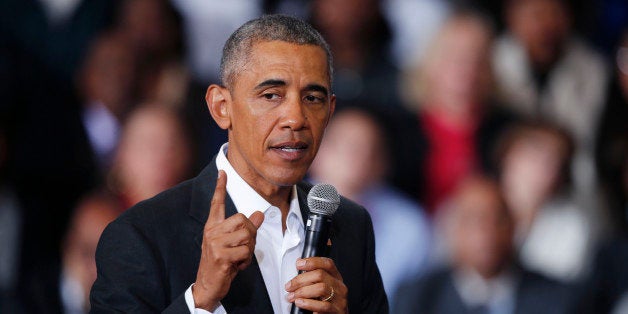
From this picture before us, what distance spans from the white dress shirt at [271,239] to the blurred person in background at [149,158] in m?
2.66

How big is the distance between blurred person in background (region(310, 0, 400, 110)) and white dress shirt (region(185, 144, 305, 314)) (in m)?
2.83

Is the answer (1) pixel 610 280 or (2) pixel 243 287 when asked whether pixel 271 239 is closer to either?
(2) pixel 243 287

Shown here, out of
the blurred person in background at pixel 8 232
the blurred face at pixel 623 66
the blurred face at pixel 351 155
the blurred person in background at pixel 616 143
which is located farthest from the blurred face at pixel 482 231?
the blurred person in background at pixel 8 232

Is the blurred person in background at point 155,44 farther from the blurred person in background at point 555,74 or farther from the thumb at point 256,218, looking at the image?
the thumb at point 256,218

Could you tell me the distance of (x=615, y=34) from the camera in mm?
5188

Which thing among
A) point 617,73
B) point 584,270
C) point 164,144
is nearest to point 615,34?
point 617,73

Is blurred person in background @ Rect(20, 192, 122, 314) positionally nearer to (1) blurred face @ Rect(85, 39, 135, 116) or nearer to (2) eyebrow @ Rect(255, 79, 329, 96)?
(1) blurred face @ Rect(85, 39, 135, 116)

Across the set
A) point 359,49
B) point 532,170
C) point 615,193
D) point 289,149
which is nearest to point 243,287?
point 289,149

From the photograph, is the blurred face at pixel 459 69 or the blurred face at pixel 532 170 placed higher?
the blurred face at pixel 459 69

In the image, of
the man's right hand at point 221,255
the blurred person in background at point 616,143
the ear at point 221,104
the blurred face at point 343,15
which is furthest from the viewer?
the blurred person in background at point 616,143

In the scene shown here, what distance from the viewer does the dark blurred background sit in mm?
4582

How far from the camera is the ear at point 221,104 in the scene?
203cm

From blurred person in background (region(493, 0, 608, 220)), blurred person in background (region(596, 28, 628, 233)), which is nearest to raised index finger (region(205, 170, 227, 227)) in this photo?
blurred person in background (region(493, 0, 608, 220))

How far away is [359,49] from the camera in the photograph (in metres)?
4.93
